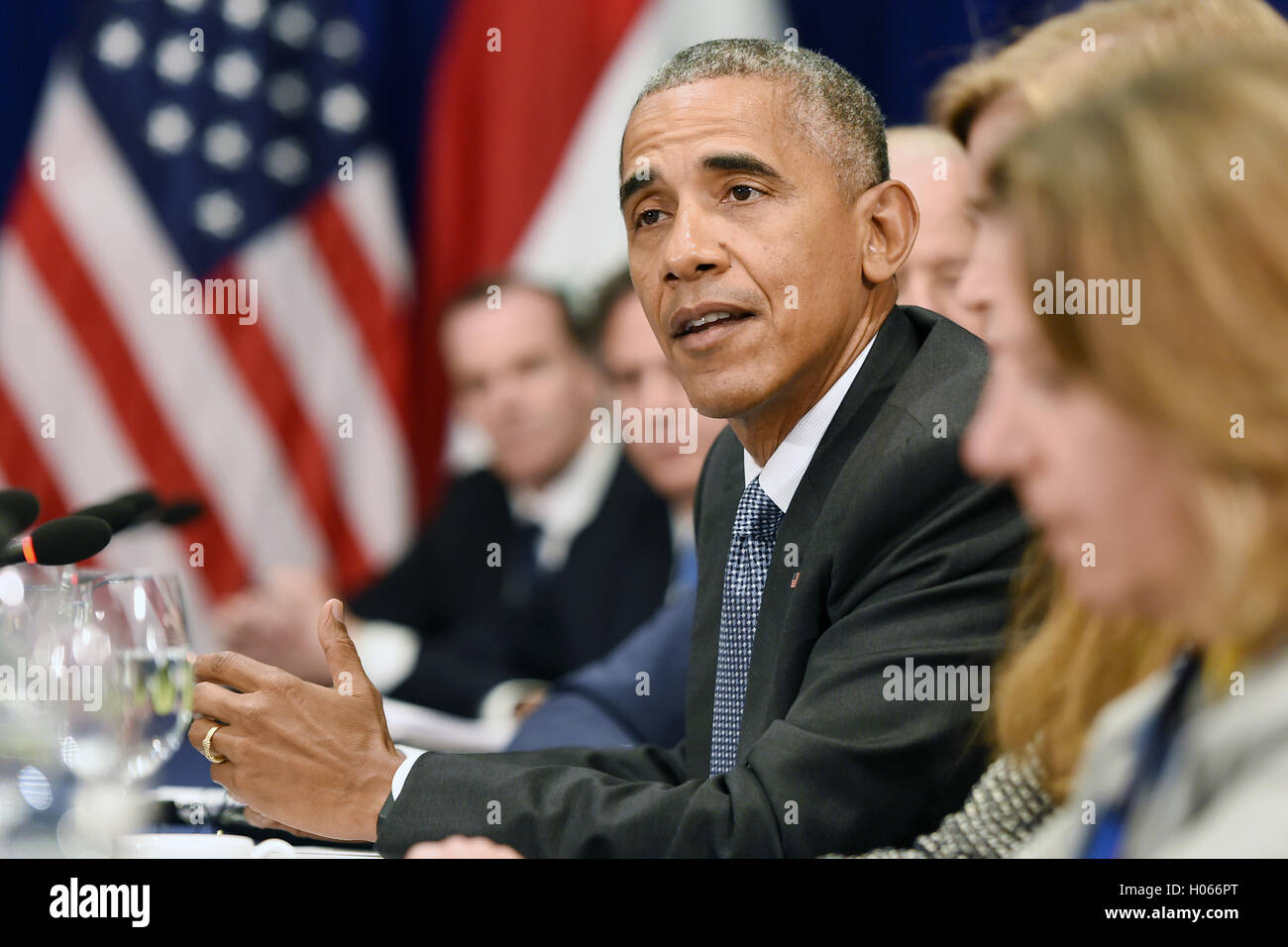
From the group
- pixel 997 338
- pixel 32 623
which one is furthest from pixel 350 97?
pixel 997 338

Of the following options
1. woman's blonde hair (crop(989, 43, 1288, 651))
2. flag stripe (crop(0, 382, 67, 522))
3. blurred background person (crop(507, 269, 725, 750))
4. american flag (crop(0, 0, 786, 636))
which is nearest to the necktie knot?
blurred background person (crop(507, 269, 725, 750))

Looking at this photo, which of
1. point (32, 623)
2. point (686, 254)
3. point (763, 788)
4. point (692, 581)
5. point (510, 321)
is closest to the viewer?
point (763, 788)

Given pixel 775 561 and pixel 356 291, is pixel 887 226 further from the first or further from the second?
pixel 356 291

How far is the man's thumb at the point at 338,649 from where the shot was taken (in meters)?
1.33

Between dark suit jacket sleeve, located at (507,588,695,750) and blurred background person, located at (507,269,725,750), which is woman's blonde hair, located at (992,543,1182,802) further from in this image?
dark suit jacket sleeve, located at (507,588,695,750)

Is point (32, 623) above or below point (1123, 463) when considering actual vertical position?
below

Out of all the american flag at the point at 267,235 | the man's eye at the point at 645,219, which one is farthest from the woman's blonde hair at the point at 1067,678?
the american flag at the point at 267,235

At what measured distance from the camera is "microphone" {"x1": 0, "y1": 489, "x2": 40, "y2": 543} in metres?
1.33

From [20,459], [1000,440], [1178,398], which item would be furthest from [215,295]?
[1178,398]

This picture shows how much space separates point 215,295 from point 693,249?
3.22 m

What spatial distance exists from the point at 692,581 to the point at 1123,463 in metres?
2.27

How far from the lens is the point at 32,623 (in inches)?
56.7

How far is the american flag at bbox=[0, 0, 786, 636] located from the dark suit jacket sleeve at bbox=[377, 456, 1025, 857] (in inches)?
121

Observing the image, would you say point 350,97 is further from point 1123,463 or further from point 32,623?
point 1123,463
